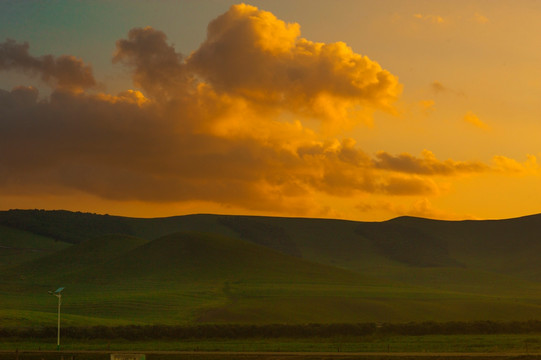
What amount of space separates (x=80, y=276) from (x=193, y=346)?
124m

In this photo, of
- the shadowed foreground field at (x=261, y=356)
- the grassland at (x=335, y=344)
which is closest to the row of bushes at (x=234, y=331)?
the grassland at (x=335, y=344)

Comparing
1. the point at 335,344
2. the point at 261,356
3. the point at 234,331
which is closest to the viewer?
the point at 261,356

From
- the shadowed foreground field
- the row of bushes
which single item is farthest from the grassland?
the shadowed foreground field

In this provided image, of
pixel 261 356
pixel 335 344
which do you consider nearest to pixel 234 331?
pixel 335 344

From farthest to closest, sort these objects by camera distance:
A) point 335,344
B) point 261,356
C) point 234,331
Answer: point 234,331
point 335,344
point 261,356

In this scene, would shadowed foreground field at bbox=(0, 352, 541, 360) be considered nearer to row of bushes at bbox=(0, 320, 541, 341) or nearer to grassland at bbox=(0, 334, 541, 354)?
grassland at bbox=(0, 334, 541, 354)

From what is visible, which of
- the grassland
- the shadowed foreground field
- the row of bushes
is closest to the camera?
the shadowed foreground field

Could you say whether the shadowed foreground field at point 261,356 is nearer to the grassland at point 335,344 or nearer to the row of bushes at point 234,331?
the grassland at point 335,344

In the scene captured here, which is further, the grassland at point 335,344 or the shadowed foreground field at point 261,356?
the grassland at point 335,344

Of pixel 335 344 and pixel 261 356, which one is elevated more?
pixel 335 344

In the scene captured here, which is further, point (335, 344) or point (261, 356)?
A: point (335, 344)

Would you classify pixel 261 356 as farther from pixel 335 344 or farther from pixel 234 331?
pixel 234 331

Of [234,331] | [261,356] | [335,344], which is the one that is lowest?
[261,356]

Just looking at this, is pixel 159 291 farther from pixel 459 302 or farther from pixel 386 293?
pixel 459 302
